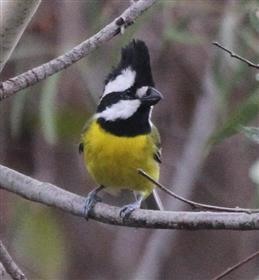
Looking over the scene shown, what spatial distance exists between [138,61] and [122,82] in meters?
0.16

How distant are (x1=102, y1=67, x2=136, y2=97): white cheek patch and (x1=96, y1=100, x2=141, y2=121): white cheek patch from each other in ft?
0.14

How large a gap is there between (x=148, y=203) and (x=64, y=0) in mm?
997

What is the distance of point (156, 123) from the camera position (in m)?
3.76

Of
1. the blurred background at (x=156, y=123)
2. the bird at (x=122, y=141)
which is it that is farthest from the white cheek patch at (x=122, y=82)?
the blurred background at (x=156, y=123)

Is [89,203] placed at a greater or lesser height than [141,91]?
lesser

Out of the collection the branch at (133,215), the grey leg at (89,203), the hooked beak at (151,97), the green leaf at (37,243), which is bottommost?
the green leaf at (37,243)

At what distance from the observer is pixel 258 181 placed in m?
1.80

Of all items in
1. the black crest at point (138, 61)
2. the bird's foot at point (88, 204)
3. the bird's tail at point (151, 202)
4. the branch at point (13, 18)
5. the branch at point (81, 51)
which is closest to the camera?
the branch at point (13, 18)

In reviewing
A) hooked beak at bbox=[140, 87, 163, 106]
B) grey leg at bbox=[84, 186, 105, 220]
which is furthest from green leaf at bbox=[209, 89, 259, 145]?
grey leg at bbox=[84, 186, 105, 220]

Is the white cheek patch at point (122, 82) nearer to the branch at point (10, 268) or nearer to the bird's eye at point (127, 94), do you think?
the bird's eye at point (127, 94)

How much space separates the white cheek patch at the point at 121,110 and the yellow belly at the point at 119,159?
4 cm

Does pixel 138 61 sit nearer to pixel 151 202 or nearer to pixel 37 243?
pixel 151 202

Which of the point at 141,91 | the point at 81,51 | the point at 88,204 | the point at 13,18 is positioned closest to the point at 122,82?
the point at 141,91

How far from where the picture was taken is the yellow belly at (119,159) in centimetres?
222
